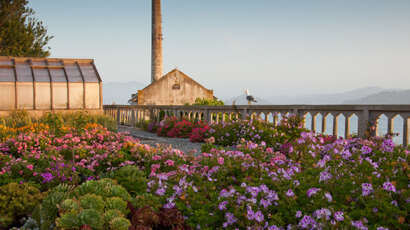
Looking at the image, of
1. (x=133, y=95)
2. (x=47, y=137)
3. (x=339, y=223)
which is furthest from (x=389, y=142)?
(x=133, y=95)

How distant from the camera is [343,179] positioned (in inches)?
116

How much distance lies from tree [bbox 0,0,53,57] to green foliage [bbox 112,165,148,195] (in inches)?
1085

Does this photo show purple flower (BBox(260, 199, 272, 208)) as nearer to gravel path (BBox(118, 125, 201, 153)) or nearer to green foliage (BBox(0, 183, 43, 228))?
green foliage (BBox(0, 183, 43, 228))

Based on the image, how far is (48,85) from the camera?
717 inches

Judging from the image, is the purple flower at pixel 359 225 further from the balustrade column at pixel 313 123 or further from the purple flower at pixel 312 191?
the balustrade column at pixel 313 123

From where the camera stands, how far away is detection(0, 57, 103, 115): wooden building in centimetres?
1744

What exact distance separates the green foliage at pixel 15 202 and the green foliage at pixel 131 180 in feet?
3.02

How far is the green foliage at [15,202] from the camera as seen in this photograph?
12.5ft

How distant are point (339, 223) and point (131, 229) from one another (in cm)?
146

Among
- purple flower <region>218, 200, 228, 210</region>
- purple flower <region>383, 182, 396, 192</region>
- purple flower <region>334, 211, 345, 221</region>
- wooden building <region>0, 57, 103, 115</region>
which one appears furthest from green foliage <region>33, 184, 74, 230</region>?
wooden building <region>0, 57, 103, 115</region>

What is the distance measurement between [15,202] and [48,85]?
15.9 m

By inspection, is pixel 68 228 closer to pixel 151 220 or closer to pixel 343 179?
pixel 151 220

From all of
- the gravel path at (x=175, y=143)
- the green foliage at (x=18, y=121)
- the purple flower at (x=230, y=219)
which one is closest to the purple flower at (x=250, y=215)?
the purple flower at (x=230, y=219)

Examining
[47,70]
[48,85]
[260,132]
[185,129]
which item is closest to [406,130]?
[260,132]
